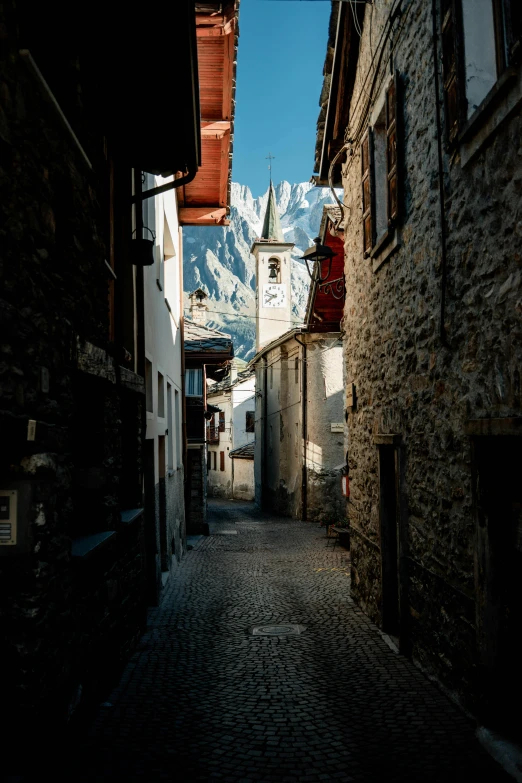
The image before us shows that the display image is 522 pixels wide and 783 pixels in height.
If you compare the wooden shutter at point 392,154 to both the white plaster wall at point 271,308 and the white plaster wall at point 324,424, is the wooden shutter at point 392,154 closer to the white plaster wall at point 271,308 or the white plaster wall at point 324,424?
the white plaster wall at point 324,424

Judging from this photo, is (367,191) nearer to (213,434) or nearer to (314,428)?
(314,428)

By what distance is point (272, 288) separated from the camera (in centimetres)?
3941

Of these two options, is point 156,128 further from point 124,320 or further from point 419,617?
point 419,617

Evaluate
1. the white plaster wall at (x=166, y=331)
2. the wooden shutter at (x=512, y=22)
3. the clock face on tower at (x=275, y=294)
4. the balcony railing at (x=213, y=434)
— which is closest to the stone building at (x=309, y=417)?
the white plaster wall at (x=166, y=331)

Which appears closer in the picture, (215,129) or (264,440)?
(215,129)

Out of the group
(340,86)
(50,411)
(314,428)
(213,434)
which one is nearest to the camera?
(50,411)

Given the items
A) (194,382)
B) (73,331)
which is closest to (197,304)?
(194,382)

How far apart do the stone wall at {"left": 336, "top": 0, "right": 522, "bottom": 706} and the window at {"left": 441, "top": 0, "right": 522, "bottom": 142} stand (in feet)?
0.91

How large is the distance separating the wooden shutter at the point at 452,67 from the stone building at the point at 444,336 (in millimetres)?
13

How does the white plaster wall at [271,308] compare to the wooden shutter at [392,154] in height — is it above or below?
above

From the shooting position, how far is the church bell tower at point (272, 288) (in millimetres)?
37531

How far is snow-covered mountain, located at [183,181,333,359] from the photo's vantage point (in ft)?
467

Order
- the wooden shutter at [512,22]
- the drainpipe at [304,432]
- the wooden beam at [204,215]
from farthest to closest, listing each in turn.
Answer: the drainpipe at [304,432]
the wooden beam at [204,215]
the wooden shutter at [512,22]

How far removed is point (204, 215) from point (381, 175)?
695 cm
